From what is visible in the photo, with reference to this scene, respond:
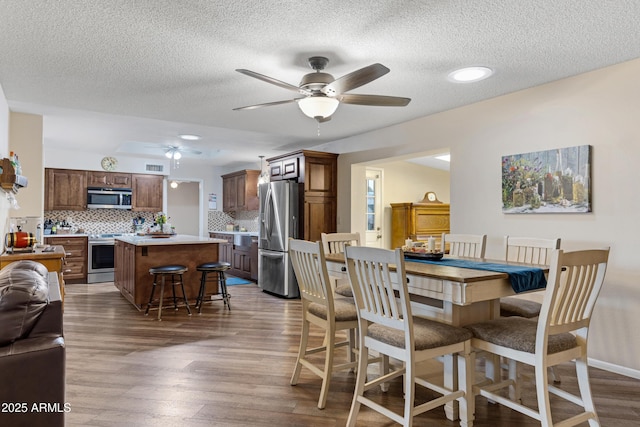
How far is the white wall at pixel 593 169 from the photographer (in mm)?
2953

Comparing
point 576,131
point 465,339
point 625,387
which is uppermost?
point 576,131

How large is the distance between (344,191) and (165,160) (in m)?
4.25

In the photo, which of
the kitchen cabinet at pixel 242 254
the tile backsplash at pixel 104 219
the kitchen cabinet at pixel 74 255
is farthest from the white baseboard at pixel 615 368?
the kitchen cabinet at pixel 74 255

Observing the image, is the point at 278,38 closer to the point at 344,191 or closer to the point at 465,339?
the point at 465,339

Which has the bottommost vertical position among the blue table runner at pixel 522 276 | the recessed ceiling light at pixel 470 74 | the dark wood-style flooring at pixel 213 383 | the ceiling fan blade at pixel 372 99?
the dark wood-style flooring at pixel 213 383

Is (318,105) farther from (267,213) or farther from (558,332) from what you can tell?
(267,213)

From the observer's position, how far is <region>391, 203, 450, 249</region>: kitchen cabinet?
6.62 m

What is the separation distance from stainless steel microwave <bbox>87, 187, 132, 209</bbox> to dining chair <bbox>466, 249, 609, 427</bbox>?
286 inches

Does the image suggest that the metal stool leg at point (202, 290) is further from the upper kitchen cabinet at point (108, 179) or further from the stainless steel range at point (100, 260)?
the upper kitchen cabinet at point (108, 179)

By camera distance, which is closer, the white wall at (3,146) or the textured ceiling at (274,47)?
the textured ceiling at (274,47)

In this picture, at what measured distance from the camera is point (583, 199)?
10.5ft

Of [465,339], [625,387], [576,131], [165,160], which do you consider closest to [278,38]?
[465,339]

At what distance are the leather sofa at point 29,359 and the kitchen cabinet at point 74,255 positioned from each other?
5.93m

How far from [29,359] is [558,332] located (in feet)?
7.64
